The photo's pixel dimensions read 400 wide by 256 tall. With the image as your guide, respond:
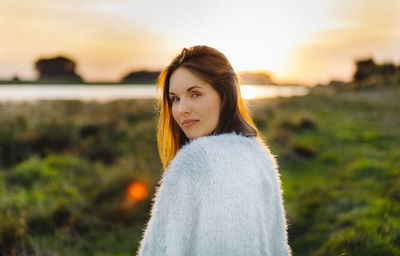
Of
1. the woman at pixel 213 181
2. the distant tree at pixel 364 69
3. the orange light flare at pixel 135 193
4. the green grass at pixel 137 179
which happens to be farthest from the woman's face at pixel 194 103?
the distant tree at pixel 364 69

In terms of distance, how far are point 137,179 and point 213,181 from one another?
18.7ft

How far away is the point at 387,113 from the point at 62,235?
13.8 meters

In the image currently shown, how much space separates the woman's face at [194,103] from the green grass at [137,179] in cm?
247

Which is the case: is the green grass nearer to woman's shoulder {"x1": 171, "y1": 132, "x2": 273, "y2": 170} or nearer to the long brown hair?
the long brown hair

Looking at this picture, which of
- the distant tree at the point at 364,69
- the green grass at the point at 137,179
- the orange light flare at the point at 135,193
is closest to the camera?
the green grass at the point at 137,179

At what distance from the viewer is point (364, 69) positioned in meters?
41.1

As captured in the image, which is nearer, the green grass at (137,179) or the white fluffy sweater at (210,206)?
the white fluffy sweater at (210,206)

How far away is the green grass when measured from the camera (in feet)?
14.5

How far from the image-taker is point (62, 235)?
17.4ft

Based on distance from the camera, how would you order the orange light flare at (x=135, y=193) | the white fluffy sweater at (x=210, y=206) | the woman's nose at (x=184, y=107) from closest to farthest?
the white fluffy sweater at (x=210, y=206), the woman's nose at (x=184, y=107), the orange light flare at (x=135, y=193)

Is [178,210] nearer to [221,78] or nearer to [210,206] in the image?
[210,206]

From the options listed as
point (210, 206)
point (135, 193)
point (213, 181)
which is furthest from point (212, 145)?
point (135, 193)

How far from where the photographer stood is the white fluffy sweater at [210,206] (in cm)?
137

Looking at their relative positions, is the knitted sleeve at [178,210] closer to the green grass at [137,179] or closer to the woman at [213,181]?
the woman at [213,181]
